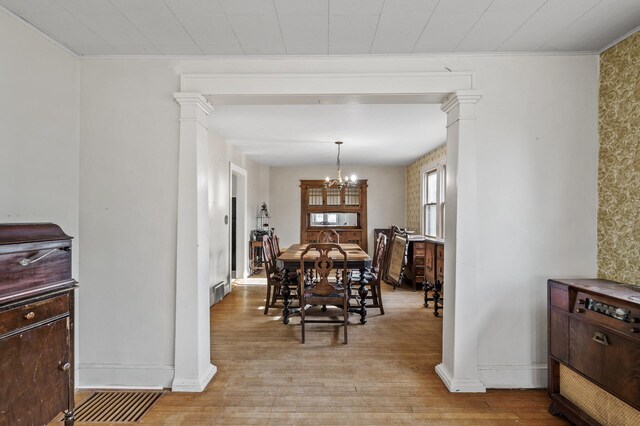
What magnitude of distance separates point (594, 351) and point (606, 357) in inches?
3.0

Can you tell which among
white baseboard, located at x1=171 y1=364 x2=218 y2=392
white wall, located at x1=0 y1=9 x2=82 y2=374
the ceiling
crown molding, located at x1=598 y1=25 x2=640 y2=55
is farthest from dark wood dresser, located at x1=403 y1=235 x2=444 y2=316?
white wall, located at x1=0 y1=9 x2=82 y2=374

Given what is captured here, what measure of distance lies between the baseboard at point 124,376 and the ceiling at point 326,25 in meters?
2.28

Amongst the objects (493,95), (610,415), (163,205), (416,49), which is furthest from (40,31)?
(610,415)

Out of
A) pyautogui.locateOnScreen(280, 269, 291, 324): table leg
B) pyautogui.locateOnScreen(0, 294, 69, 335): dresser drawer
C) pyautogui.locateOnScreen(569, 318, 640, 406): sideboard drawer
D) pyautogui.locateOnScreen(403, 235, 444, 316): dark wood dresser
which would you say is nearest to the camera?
pyautogui.locateOnScreen(0, 294, 69, 335): dresser drawer

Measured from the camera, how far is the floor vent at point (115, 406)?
79.4 inches

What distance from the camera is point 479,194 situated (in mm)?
2338

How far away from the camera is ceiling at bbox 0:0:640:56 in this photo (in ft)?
5.84

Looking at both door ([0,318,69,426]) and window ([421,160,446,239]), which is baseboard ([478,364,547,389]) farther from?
window ([421,160,446,239])

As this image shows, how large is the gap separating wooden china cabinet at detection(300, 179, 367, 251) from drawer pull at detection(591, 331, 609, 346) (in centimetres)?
613

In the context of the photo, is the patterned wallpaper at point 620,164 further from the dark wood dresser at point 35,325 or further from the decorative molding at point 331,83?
the dark wood dresser at point 35,325

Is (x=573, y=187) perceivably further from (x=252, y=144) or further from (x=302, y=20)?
(x=252, y=144)

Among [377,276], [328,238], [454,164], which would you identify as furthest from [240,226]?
[454,164]

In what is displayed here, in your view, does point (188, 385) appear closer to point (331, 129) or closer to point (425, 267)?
point (331, 129)

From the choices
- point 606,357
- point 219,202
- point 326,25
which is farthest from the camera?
point 219,202
